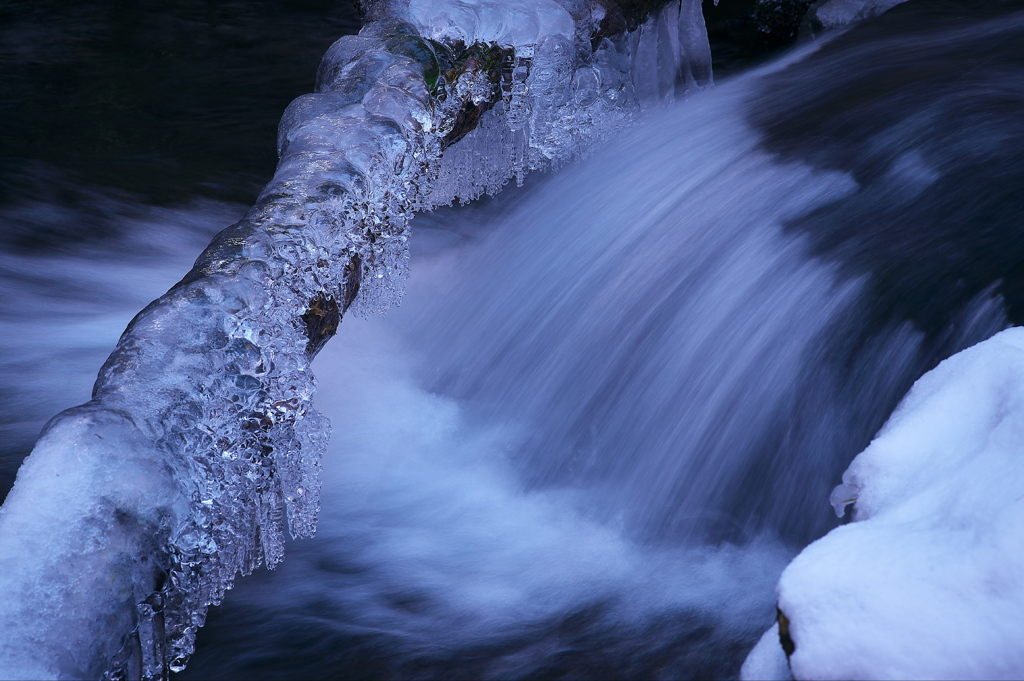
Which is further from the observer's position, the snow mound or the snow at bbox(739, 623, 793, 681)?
the snow at bbox(739, 623, 793, 681)

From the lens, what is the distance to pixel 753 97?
4562mm

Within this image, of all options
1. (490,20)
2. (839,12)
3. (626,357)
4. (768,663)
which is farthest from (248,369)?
(839,12)

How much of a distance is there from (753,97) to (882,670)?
377 centimetres

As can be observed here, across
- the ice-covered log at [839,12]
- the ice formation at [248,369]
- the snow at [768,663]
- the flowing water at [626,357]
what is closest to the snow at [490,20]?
the ice formation at [248,369]

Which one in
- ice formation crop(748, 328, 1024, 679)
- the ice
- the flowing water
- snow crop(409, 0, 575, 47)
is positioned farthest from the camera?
the ice

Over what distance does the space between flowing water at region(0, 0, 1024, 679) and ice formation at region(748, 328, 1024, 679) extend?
78 cm

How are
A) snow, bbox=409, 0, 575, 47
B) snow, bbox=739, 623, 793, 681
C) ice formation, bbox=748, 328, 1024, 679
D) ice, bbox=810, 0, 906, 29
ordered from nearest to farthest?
ice formation, bbox=748, 328, 1024, 679 < snow, bbox=739, 623, 793, 681 < snow, bbox=409, 0, 575, 47 < ice, bbox=810, 0, 906, 29

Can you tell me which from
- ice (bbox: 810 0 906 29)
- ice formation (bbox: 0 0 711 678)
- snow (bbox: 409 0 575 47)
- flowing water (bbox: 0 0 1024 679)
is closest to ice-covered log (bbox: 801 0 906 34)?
ice (bbox: 810 0 906 29)

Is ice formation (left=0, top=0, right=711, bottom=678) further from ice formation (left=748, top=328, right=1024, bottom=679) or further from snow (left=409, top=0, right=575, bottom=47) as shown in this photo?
ice formation (left=748, top=328, right=1024, bottom=679)

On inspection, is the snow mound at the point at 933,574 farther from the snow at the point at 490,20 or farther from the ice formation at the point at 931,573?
the snow at the point at 490,20

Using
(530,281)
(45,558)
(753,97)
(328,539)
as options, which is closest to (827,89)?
(753,97)

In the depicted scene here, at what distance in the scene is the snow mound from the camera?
1.24 m

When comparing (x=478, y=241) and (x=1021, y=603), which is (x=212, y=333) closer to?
(x=1021, y=603)

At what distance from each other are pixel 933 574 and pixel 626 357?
2.01m
